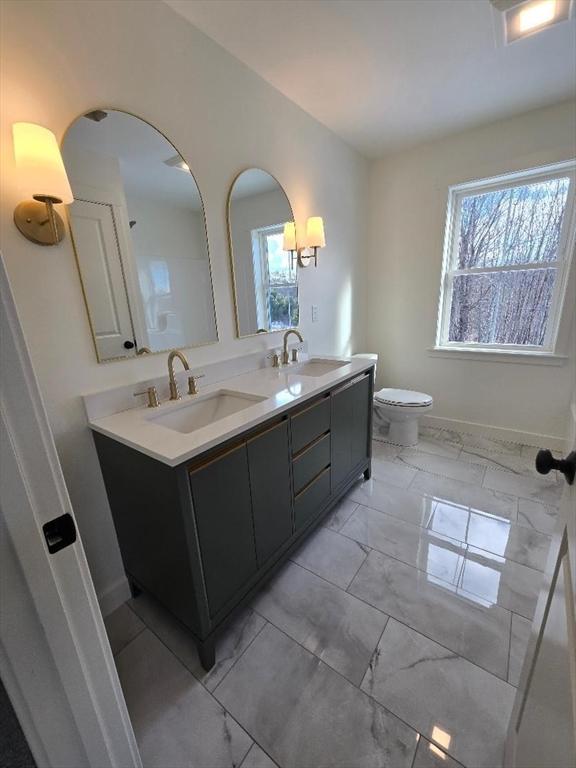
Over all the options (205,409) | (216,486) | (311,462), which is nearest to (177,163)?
(205,409)

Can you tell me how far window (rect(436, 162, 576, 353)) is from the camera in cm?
240

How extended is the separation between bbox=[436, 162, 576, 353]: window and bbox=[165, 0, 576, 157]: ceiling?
1.74ft

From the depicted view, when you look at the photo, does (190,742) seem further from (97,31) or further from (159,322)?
(97,31)

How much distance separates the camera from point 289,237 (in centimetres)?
215

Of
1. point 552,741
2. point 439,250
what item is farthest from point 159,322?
point 439,250

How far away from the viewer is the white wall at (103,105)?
1.04m

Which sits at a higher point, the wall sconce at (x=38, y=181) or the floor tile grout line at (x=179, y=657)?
the wall sconce at (x=38, y=181)

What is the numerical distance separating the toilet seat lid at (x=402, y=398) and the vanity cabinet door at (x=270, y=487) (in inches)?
58.1

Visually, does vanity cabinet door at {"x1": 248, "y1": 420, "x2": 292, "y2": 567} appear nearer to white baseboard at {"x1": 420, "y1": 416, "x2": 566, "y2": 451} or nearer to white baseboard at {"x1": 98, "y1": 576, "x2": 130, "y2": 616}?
white baseboard at {"x1": 98, "y1": 576, "x2": 130, "y2": 616}

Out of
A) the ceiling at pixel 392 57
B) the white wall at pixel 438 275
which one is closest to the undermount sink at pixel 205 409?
the ceiling at pixel 392 57

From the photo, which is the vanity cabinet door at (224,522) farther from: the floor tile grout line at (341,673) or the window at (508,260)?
the window at (508,260)

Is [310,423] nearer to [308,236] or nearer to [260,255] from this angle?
[260,255]

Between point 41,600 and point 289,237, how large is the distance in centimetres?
215

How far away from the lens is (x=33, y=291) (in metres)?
1.09
